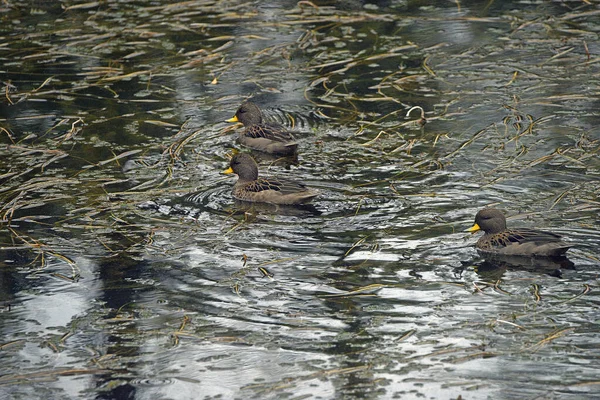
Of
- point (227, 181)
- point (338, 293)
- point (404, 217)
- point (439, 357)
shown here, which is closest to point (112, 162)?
point (227, 181)

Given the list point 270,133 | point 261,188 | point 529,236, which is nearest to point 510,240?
point 529,236

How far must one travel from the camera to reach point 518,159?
10789 millimetres

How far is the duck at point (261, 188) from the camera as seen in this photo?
1002cm

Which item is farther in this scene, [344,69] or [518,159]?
[344,69]

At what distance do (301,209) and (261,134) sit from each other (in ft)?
7.05

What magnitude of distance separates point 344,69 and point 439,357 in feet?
24.1

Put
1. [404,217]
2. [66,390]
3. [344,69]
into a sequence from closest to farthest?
1. [66,390]
2. [404,217]
3. [344,69]

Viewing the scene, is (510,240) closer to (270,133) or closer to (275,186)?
(275,186)

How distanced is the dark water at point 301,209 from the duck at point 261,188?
0.47 feet

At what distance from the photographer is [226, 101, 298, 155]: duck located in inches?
461

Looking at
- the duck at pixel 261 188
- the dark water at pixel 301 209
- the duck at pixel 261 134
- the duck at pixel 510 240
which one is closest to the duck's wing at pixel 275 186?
the duck at pixel 261 188

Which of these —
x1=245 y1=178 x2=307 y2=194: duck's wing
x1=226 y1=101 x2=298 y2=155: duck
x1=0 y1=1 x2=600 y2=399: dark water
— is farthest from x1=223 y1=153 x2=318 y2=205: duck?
x1=226 y1=101 x2=298 y2=155: duck

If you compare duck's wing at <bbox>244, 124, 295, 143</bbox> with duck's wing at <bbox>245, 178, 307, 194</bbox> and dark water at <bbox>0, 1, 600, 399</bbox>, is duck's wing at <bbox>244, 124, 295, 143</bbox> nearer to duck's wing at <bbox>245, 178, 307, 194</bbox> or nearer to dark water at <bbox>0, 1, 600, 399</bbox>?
dark water at <bbox>0, 1, 600, 399</bbox>

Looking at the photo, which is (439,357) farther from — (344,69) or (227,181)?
(344,69)
